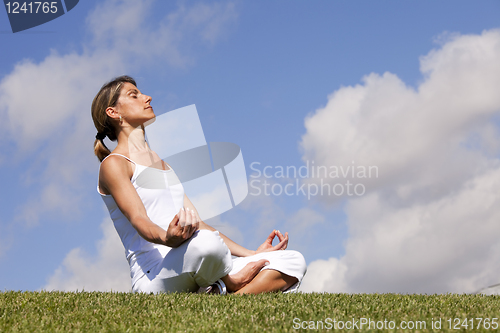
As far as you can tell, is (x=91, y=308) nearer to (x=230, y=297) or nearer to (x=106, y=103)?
(x=230, y=297)

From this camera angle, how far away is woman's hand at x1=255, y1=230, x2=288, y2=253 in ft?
17.7

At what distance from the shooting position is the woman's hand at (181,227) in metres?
3.81

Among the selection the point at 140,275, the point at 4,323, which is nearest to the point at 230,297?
the point at 140,275

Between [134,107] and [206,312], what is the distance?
259cm

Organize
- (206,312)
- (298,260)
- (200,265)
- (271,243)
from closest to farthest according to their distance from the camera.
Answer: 1. (206,312)
2. (200,265)
3. (298,260)
4. (271,243)

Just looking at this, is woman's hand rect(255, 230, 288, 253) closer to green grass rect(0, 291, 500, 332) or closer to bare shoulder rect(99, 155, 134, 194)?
green grass rect(0, 291, 500, 332)

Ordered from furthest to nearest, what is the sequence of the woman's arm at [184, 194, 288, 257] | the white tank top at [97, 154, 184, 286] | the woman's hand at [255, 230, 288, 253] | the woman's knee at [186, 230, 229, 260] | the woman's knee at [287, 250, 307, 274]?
1. the woman's hand at [255, 230, 288, 253]
2. the woman's arm at [184, 194, 288, 257]
3. the woman's knee at [287, 250, 307, 274]
4. the white tank top at [97, 154, 184, 286]
5. the woman's knee at [186, 230, 229, 260]

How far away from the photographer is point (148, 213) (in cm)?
453

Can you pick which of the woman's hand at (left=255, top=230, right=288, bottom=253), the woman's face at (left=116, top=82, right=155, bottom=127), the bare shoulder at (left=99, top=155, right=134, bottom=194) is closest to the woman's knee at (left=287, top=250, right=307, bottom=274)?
the woman's hand at (left=255, top=230, right=288, bottom=253)

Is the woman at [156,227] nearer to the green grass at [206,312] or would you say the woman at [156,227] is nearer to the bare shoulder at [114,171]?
the bare shoulder at [114,171]

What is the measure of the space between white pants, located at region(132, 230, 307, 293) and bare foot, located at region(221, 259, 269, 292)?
3.0 inches

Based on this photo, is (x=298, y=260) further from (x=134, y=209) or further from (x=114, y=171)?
(x=114, y=171)

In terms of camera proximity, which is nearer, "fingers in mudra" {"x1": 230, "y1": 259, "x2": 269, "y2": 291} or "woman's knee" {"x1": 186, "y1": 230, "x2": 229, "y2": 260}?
"woman's knee" {"x1": 186, "y1": 230, "x2": 229, "y2": 260}

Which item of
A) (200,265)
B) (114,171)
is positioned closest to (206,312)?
(200,265)
